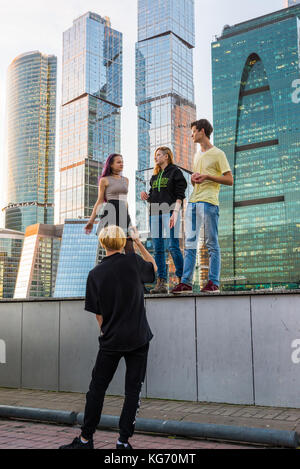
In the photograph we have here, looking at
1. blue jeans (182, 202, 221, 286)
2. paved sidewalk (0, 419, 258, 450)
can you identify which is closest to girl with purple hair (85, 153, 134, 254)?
blue jeans (182, 202, 221, 286)

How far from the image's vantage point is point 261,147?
400 feet

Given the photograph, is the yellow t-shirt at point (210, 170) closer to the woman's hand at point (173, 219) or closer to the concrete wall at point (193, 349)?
the woman's hand at point (173, 219)

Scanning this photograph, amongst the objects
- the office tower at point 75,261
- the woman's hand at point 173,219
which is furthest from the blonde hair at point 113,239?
the office tower at point 75,261

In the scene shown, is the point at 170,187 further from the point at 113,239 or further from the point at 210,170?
the point at 113,239

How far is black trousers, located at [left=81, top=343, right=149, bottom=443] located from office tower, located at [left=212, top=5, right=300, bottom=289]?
373 ft

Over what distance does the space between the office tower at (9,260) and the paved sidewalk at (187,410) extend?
156122mm

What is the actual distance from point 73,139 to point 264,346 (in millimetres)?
167056

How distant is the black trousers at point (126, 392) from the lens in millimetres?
3973

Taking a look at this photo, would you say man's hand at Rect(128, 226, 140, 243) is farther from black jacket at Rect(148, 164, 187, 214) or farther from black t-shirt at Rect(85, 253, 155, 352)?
black jacket at Rect(148, 164, 187, 214)

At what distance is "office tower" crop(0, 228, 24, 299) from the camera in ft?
521

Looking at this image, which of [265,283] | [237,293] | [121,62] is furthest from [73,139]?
[237,293]

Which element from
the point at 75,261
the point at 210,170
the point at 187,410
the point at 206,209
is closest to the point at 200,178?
the point at 210,170

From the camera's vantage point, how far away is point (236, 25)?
133250 millimetres

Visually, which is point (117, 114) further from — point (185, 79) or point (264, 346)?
point (264, 346)
